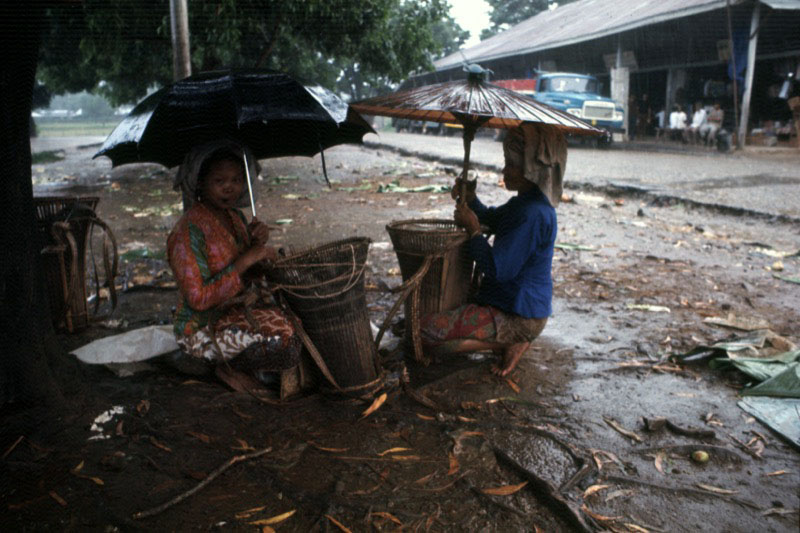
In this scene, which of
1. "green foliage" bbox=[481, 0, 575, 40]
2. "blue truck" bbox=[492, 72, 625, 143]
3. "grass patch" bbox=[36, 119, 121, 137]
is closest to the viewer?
"blue truck" bbox=[492, 72, 625, 143]

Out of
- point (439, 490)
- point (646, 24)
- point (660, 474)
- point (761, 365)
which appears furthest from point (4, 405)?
point (646, 24)

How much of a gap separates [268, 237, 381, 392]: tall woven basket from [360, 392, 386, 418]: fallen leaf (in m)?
0.08

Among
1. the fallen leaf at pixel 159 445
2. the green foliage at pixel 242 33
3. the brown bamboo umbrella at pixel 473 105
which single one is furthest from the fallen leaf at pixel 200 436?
the green foliage at pixel 242 33

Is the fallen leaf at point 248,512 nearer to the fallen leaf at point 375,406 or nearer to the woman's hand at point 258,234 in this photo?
the fallen leaf at point 375,406

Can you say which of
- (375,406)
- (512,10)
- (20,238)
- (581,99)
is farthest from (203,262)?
(512,10)

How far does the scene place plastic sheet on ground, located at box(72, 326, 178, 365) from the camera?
3.32 meters

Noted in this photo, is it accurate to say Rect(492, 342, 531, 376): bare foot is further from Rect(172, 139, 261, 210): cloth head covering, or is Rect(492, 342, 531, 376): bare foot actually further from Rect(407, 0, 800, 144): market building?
Rect(407, 0, 800, 144): market building

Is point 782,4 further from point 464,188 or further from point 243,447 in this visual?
point 243,447

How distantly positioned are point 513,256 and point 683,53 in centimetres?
2060

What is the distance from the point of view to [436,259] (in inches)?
130

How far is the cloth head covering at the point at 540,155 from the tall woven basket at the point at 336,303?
3.02ft

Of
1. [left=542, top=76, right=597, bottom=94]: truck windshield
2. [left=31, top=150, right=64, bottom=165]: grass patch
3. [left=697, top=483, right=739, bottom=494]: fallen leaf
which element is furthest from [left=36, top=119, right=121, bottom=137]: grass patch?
[left=697, top=483, right=739, bottom=494]: fallen leaf

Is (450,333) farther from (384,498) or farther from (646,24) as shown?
(646,24)

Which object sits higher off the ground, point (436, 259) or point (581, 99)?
point (581, 99)
